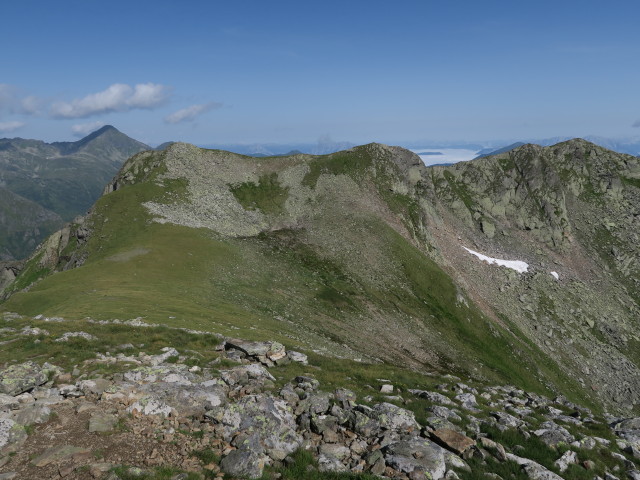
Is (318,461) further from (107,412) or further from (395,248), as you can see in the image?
(395,248)

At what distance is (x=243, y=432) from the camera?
1716 centimetres

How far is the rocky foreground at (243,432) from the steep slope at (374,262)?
19.9 metres

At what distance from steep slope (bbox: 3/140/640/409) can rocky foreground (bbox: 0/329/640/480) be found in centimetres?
1995

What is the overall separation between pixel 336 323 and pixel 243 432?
45252 millimetres

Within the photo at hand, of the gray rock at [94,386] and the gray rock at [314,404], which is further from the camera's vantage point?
the gray rock at [314,404]

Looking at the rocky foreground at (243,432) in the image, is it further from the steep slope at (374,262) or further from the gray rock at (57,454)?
the steep slope at (374,262)

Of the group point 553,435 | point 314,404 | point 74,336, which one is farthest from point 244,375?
point 553,435

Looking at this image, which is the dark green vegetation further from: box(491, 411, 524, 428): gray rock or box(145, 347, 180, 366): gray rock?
box(491, 411, 524, 428): gray rock

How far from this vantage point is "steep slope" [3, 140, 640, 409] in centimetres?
5775

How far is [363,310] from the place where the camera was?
7125 centimetres

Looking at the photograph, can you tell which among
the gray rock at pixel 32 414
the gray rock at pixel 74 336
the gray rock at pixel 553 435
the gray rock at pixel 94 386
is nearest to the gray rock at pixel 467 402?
the gray rock at pixel 553 435

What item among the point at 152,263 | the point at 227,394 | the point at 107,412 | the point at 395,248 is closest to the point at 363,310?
the point at 395,248

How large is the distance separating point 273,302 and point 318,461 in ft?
151

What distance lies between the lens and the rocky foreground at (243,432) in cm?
1507
